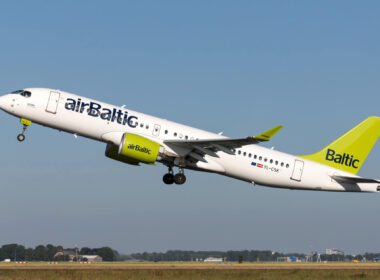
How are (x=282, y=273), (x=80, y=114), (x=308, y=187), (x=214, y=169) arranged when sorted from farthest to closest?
(x=308, y=187)
(x=214, y=169)
(x=80, y=114)
(x=282, y=273)

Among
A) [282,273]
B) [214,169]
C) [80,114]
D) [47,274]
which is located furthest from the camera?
[214,169]

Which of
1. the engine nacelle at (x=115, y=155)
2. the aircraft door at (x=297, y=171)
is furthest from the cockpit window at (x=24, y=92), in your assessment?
the aircraft door at (x=297, y=171)

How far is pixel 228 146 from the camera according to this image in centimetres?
4094

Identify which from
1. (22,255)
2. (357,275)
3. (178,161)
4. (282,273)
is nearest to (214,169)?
(178,161)

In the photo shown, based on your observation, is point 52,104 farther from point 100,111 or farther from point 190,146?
point 190,146

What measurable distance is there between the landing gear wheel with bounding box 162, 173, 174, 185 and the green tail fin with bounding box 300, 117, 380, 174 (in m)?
11.5

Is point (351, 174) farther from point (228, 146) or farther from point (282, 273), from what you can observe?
point (282, 273)

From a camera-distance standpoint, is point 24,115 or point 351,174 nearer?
point 24,115

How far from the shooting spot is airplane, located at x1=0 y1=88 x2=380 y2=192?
40.1 meters

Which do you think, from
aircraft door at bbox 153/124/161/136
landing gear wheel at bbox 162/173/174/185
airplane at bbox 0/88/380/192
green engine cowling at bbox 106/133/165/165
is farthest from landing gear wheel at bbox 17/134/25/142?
landing gear wheel at bbox 162/173/174/185

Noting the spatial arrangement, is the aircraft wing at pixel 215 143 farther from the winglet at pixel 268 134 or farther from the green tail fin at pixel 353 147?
the green tail fin at pixel 353 147

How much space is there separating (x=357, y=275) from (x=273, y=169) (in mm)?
13393

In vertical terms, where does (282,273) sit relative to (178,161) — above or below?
below

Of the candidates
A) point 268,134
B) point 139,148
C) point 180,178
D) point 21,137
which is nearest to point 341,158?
point 268,134
